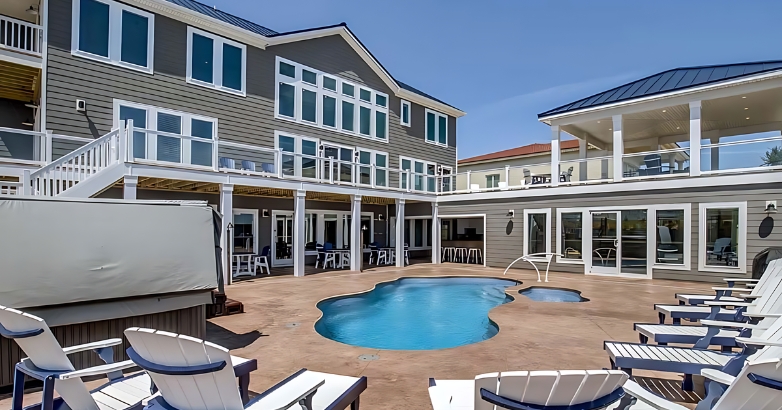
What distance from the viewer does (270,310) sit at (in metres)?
7.85

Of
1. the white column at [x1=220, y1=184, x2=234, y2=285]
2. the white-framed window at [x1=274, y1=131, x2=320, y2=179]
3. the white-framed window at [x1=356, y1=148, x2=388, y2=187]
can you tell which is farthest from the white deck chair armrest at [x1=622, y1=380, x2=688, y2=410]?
the white-framed window at [x1=356, y1=148, x2=388, y2=187]

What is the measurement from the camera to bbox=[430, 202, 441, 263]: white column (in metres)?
17.4

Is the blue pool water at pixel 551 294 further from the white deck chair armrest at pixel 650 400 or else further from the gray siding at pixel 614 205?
the white deck chair armrest at pixel 650 400

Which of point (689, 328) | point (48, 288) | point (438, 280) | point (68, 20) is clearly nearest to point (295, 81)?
point (68, 20)

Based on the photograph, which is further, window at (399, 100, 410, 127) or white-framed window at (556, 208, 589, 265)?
window at (399, 100, 410, 127)

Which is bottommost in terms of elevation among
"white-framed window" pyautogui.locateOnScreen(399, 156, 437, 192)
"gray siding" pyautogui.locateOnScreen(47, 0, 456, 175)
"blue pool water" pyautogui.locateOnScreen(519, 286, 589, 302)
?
"blue pool water" pyautogui.locateOnScreen(519, 286, 589, 302)

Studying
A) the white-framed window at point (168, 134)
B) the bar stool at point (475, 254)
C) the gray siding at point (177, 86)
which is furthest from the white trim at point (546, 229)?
the white-framed window at point (168, 134)

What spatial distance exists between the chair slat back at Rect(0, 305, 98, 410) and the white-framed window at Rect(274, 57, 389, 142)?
12245mm

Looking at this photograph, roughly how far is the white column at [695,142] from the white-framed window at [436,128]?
10.3 meters

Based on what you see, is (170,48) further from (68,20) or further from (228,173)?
(228,173)

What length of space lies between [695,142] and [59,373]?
587 inches

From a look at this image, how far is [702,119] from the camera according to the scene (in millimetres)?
14914

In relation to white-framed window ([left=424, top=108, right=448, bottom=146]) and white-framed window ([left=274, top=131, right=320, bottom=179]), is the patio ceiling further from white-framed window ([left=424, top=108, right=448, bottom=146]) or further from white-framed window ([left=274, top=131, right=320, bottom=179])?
white-framed window ([left=274, top=131, right=320, bottom=179])

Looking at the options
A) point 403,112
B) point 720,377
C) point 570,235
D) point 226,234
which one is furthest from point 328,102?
point 720,377
